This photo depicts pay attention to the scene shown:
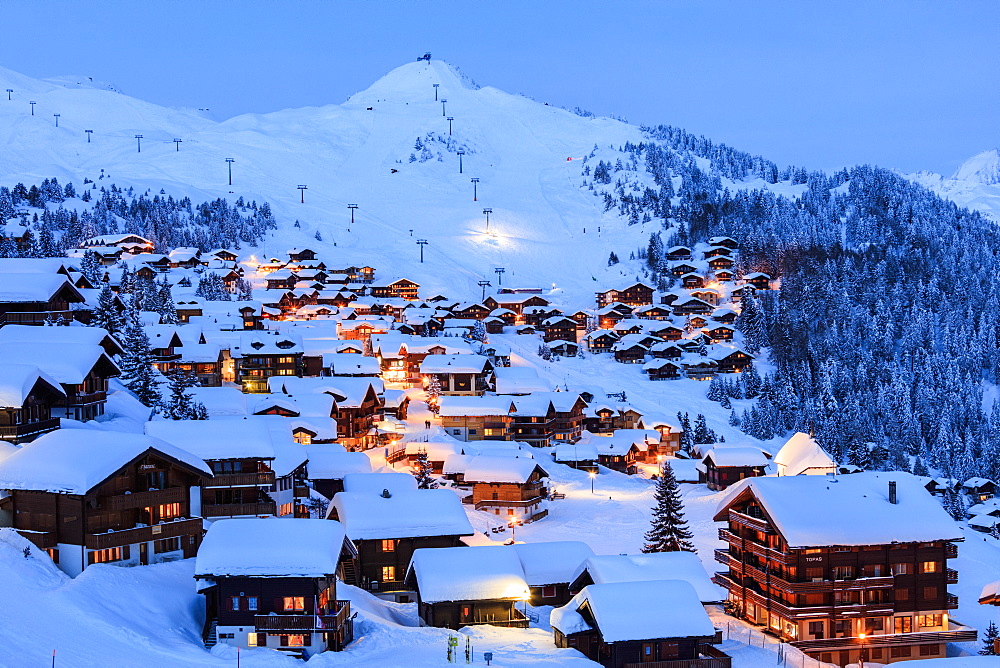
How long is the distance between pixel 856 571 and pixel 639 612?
11.7 metres

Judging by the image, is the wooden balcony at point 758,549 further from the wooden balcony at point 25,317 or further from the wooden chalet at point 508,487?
the wooden balcony at point 25,317

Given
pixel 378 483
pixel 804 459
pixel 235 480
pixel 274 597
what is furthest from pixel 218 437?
pixel 804 459

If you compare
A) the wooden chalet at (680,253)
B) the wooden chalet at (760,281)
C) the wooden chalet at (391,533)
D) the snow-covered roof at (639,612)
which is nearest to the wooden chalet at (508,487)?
the wooden chalet at (391,533)

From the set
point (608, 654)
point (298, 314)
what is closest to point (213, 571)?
point (608, 654)

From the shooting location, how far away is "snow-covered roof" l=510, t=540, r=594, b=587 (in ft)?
115

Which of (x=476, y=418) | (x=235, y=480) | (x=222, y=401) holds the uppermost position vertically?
(x=222, y=401)

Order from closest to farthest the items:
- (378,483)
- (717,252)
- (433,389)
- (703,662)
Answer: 1. (703,662)
2. (378,483)
3. (433,389)
4. (717,252)

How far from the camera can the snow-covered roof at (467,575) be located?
31.6 metres

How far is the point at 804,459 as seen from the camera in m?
57.0

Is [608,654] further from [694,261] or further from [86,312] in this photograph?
[694,261]

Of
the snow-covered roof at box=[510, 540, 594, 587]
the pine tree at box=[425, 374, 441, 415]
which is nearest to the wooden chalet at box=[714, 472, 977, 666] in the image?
the snow-covered roof at box=[510, 540, 594, 587]

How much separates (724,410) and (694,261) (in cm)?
6123

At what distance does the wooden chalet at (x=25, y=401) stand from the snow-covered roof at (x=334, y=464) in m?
15.1

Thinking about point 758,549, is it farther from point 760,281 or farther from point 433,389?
point 760,281
